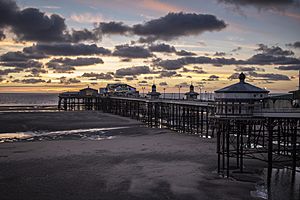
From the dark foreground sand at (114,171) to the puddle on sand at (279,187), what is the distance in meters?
0.61

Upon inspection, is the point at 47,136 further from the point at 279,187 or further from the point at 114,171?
the point at 279,187

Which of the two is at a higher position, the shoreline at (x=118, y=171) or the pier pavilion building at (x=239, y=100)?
the pier pavilion building at (x=239, y=100)

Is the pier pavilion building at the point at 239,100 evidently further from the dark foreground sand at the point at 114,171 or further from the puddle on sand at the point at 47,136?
the puddle on sand at the point at 47,136

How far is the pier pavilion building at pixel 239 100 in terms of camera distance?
21.3 m

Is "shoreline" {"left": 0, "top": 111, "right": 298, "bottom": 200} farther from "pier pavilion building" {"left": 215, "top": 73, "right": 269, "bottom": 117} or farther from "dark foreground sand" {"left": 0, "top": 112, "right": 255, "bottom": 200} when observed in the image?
"pier pavilion building" {"left": 215, "top": 73, "right": 269, "bottom": 117}

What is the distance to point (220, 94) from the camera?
22438 mm

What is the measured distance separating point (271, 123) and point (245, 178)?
3919 mm

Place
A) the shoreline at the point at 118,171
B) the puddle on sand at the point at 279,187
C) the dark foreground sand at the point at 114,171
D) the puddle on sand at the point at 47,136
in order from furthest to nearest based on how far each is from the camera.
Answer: the puddle on sand at the point at 47,136, the shoreline at the point at 118,171, the dark foreground sand at the point at 114,171, the puddle on sand at the point at 279,187

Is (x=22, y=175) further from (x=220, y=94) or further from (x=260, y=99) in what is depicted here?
(x=260, y=99)

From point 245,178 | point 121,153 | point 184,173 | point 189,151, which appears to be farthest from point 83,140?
point 245,178

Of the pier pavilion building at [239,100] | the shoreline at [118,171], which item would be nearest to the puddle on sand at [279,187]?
the shoreline at [118,171]

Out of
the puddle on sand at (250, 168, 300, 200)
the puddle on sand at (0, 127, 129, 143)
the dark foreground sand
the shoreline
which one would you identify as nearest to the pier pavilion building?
the shoreline

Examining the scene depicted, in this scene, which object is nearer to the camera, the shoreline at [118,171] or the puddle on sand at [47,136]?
the shoreline at [118,171]

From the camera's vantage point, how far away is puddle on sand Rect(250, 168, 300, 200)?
52.3 feet
